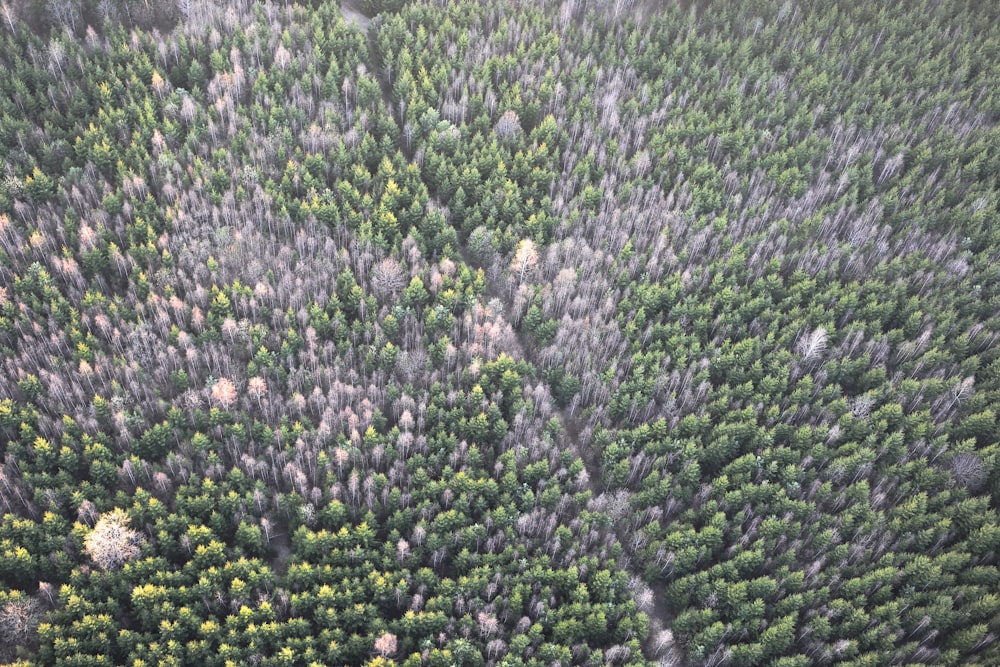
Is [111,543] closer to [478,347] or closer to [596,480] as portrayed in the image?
[478,347]

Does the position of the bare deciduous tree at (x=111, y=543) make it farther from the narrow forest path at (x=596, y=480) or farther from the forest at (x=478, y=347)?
the narrow forest path at (x=596, y=480)

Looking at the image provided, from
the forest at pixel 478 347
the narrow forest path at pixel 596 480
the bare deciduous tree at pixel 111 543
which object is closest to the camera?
the bare deciduous tree at pixel 111 543

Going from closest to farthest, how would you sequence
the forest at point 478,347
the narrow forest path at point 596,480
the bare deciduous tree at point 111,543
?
the bare deciduous tree at point 111,543, the forest at point 478,347, the narrow forest path at point 596,480

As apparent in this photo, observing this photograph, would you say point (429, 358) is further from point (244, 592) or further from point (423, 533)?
point (244, 592)

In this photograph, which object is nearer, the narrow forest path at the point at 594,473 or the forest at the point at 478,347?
the forest at the point at 478,347

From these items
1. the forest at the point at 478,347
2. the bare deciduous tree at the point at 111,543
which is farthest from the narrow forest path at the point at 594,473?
the bare deciduous tree at the point at 111,543

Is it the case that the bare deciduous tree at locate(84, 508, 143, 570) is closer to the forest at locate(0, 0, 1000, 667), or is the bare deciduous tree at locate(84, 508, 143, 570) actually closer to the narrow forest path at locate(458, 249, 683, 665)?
the forest at locate(0, 0, 1000, 667)

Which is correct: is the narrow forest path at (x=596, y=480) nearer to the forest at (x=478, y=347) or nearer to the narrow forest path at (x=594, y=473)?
the narrow forest path at (x=594, y=473)

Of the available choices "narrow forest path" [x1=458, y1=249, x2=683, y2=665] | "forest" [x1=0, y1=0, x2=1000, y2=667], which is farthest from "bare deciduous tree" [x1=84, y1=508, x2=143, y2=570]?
"narrow forest path" [x1=458, y1=249, x2=683, y2=665]

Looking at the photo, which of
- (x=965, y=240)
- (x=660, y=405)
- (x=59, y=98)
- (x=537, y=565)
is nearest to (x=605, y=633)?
(x=537, y=565)
